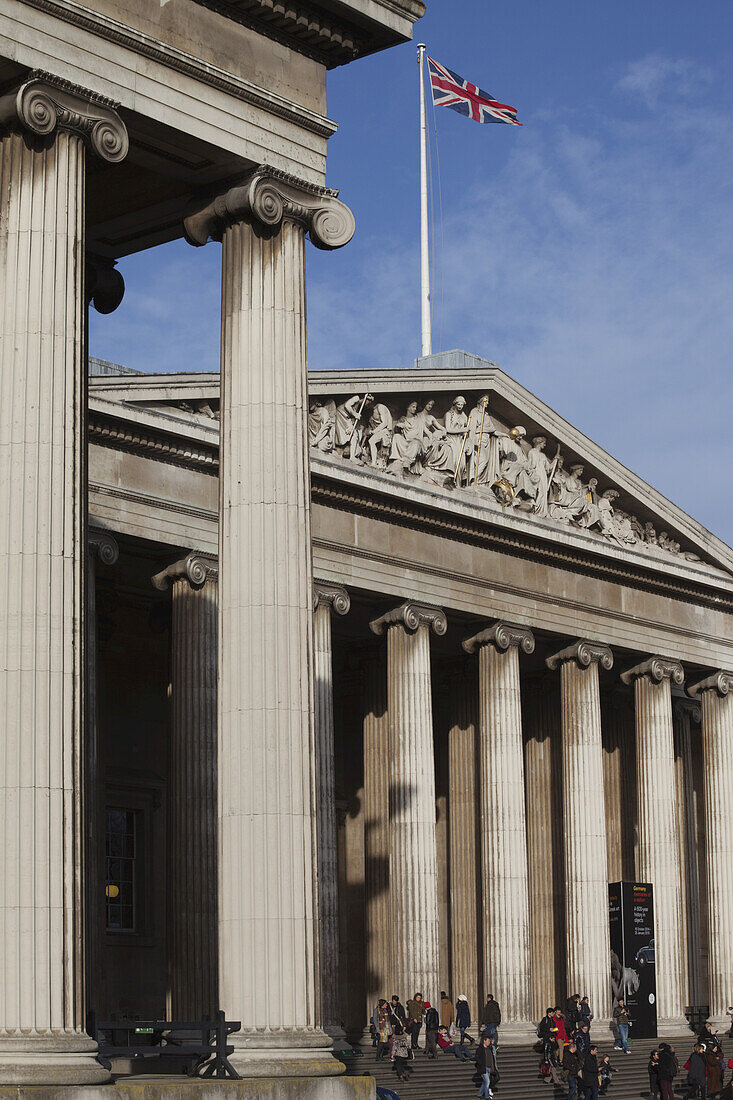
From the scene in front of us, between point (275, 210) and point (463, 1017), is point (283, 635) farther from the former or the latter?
point (463, 1017)

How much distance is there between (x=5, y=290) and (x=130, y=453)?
23.9 metres

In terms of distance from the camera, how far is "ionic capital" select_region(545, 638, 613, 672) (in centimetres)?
5781

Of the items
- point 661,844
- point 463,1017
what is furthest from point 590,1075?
point 661,844

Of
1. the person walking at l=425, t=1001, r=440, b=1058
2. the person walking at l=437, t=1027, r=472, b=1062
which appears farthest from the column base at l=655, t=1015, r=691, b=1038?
the person walking at l=425, t=1001, r=440, b=1058

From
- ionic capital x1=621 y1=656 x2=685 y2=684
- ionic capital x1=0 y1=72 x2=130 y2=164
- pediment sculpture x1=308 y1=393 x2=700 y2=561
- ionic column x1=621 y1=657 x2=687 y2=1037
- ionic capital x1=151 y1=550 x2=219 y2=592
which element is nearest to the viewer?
ionic capital x1=0 y1=72 x2=130 y2=164

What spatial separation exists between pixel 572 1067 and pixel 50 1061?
27664 mm

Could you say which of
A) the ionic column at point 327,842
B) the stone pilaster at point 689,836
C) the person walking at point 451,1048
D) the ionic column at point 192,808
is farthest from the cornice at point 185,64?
the stone pilaster at point 689,836

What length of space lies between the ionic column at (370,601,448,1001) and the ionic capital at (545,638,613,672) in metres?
6.73

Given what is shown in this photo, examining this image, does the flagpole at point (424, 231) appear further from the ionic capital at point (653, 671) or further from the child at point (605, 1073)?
the child at point (605, 1073)

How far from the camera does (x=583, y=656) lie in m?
57.7

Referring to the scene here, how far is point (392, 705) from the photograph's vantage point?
169 feet

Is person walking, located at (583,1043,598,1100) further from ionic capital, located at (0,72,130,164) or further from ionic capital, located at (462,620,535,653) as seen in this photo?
ionic capital, located at (0,72,130,164)

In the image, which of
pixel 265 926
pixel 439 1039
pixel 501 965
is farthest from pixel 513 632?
pixel 265 926

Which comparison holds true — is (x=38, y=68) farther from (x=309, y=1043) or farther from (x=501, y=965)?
(x=501, y=965)
